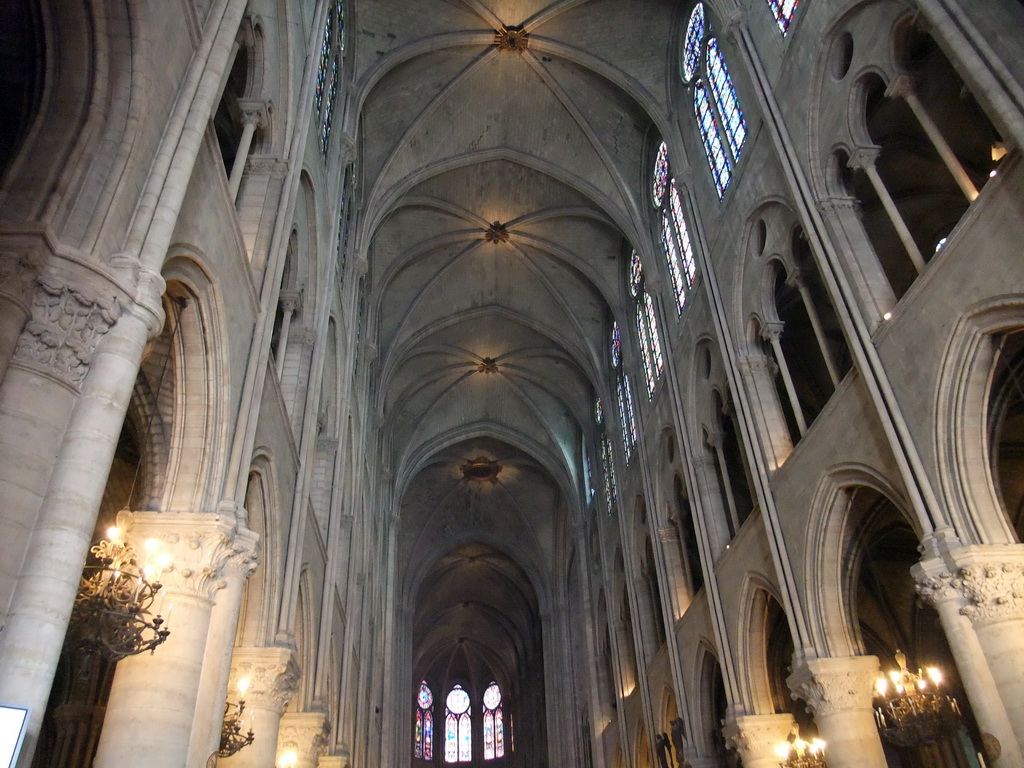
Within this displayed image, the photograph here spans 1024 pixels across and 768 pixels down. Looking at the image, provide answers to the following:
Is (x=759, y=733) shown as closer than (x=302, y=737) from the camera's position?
No

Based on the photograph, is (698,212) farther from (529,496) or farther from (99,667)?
(529,496)

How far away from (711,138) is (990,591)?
10.4 meters

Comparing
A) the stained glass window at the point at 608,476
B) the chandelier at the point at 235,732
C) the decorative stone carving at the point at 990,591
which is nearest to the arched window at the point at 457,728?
→ the stained glass window at the point at 608,476

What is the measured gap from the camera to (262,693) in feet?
30.7

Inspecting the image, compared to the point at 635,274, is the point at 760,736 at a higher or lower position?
lower

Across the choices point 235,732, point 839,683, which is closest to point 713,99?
point 839,683

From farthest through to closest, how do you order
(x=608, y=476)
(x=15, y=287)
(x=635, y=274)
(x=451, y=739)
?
(x=451, y=739)
(x=608, y=476)
(x=635, y=274)
(x=15, y=287)

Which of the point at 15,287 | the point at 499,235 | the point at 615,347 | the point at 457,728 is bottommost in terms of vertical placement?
the point at 15,287

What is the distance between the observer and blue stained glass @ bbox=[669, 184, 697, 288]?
54.6 feet

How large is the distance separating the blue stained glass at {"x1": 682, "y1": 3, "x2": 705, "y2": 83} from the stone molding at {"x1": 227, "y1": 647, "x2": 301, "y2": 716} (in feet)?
43.0

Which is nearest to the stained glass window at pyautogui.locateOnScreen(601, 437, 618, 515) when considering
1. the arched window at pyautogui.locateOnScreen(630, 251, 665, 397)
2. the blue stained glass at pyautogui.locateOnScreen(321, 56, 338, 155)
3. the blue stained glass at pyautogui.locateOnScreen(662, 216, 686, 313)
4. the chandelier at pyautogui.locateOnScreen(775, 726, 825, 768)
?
the arched window at pyautogui.locateOnScreen(630, 251, 665, 397)

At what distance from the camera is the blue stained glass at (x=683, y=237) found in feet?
54.6

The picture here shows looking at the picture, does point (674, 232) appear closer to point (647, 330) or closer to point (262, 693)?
point (647, 330)

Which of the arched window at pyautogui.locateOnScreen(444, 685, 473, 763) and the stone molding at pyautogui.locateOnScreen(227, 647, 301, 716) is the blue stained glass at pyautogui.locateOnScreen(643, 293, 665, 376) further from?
the arched window at pyautogui.locateOnScreen(444, 685, 473, 763)
